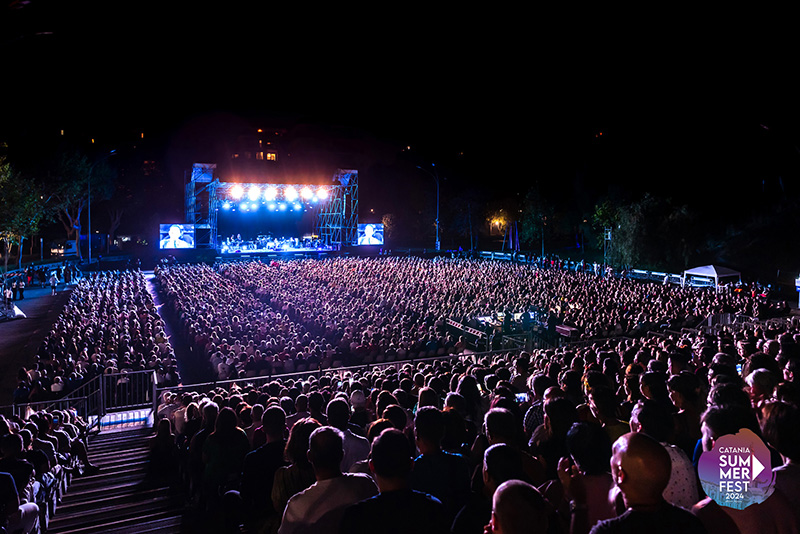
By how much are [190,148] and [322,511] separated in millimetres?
67918

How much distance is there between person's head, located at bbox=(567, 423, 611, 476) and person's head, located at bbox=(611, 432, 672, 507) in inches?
24.2

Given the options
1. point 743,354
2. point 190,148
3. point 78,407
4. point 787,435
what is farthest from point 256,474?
point 190,148

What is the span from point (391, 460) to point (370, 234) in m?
52.2

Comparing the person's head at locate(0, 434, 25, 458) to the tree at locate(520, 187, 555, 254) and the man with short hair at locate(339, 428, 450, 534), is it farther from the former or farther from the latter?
the tree at locate(520, 187, 555, 254)

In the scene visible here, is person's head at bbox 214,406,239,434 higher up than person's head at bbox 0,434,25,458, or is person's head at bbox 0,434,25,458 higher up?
person's head at bbox 214,406,239,434

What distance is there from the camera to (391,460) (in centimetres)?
241

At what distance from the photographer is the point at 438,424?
10.4 ft

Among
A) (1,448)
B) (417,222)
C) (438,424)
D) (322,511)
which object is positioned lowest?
(1,448)

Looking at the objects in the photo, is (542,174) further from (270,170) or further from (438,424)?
(438,424)

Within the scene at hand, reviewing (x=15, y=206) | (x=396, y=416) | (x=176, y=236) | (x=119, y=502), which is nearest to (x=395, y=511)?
(x=396, y=416)

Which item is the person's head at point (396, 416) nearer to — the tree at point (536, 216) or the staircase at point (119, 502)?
the staircase at point (119, 502)

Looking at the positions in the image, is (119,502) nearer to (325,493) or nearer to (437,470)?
(325,493)

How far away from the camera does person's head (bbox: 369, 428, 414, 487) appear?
2.40 m

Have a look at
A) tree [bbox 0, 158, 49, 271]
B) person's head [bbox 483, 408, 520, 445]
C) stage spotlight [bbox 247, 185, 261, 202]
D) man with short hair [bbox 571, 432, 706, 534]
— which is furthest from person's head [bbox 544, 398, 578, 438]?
stage spotlight [bbox 247, 185, 261, 202]
